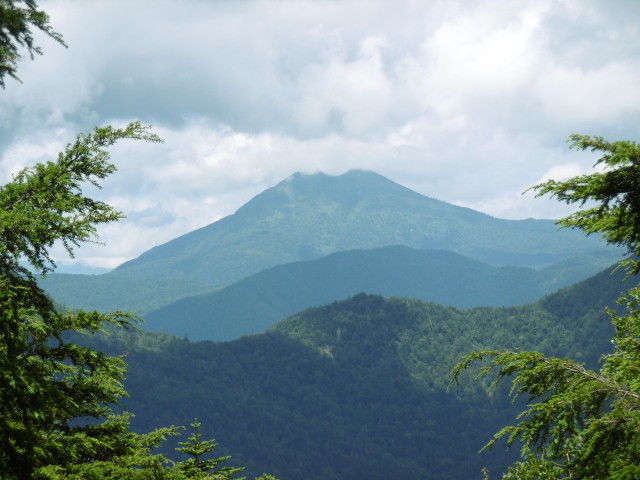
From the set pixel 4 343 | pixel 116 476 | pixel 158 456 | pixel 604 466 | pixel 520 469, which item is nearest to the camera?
pixel 604 466

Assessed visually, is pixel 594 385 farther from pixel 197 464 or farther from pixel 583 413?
pixel 197 464

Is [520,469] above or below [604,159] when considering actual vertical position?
below

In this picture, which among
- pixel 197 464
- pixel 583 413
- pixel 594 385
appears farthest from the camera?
pixel 197 464

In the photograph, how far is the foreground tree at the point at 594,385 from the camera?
791cm

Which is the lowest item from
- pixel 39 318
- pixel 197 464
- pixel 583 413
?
pixel 197 464

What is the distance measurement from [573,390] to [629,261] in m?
3.30

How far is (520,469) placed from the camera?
432 inches

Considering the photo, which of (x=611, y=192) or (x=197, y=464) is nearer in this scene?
→ (x=611, y=192)

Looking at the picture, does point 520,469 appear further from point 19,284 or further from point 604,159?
point 19,284

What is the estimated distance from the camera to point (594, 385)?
834 centimetres

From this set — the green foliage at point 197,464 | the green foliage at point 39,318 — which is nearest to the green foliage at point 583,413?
the green foliage at point 39,318

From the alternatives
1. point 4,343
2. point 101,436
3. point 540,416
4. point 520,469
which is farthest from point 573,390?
point 101,436

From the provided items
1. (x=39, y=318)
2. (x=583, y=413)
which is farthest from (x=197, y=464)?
(x=583, y=413)

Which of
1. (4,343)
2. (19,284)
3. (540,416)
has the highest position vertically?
(19,284)
